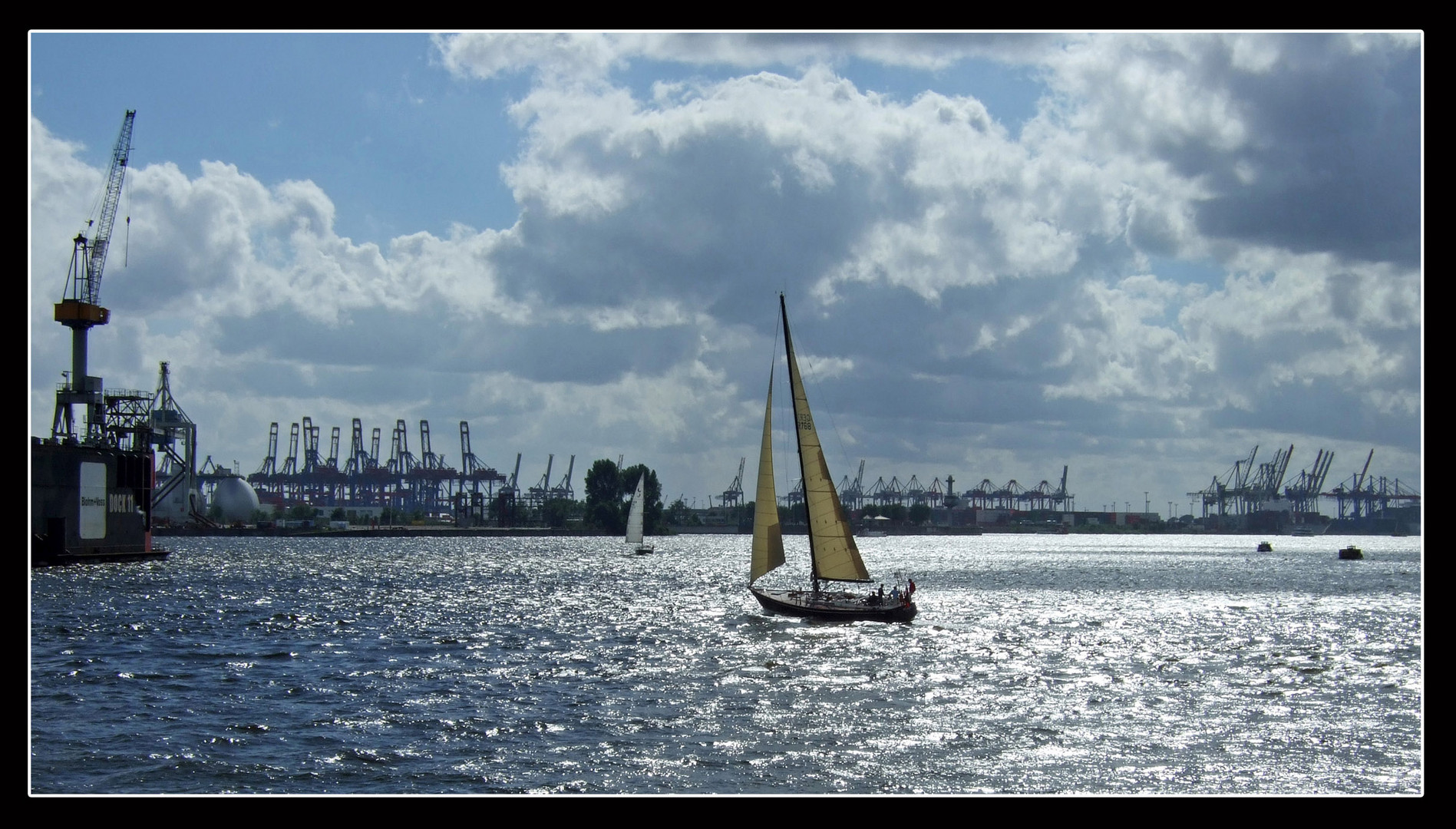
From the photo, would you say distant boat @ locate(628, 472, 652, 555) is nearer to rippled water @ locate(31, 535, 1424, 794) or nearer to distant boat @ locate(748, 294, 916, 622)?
rippled water @ locate(31, 535, 1424, 794)

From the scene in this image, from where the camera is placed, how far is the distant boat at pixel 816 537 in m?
53.5

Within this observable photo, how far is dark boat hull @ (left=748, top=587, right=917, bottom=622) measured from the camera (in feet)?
175

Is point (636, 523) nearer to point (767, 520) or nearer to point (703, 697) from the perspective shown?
point (767, 520)

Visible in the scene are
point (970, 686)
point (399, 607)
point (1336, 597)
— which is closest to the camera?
point (970, 686)

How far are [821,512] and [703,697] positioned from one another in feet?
68.7

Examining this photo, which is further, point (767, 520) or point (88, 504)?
point (88, 504)

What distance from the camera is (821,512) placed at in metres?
54.3

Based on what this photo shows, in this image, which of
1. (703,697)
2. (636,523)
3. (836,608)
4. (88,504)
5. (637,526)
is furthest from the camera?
(637,526)

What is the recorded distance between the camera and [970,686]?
119 feet

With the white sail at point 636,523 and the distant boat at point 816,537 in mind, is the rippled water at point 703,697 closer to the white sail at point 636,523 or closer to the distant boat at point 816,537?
the distant boat at point 816,537

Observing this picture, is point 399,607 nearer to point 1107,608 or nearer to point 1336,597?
point 1107,608

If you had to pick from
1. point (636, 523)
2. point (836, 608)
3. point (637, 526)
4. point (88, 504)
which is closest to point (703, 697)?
point (836, 608)
